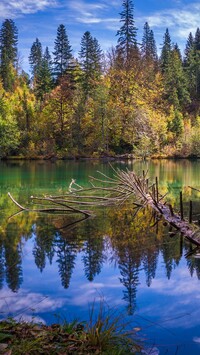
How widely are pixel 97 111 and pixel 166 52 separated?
3737 cm

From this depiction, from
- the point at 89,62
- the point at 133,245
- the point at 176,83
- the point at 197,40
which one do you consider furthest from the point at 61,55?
the point at 133,245

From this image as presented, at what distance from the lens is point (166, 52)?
89312mm

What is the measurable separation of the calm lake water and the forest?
155 ft

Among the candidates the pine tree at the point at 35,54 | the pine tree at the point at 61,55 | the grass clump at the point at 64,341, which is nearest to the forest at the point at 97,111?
the pine tree at the point at 61,55

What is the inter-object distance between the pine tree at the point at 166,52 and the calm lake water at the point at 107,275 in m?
76.1

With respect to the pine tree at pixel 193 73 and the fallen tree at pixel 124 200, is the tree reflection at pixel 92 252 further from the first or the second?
the pine tree at pixel 193 73

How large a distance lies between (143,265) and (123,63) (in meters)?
63.3

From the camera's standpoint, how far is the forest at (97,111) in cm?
5994

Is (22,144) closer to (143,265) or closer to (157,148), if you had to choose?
(157,148)

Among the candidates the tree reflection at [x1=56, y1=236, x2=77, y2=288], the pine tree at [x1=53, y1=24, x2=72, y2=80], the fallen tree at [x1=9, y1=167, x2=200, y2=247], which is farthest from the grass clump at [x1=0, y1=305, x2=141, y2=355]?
the pine tree at [x1=53, y1=24, x2=72, y2=80]

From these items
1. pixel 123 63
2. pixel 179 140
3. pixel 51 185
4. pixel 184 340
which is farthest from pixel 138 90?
pixel 184 340

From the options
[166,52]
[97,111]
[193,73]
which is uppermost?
[166,52]

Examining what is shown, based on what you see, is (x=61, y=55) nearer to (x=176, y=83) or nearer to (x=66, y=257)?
(x=176, y=83)

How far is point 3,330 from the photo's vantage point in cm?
456
